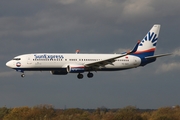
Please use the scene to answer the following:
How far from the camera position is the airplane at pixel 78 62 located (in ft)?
429

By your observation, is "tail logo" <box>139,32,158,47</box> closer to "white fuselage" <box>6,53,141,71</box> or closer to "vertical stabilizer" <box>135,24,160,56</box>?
"vertical stabilizer" <box>135,24,160,56</box>

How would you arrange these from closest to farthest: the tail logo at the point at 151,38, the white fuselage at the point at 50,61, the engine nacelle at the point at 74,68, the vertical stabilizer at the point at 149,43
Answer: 1. the white fuselage at the point at 50,61
2. the engine nacelle at the point at 74,68
3. the vertical stabilizer at the point at 149,43
4. the tail logo at the point at 151,38

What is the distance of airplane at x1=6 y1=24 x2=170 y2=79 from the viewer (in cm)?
13088

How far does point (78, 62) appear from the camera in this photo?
135000 mm

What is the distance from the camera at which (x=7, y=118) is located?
146m

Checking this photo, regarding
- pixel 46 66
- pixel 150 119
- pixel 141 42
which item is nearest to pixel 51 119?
pixel 46 66

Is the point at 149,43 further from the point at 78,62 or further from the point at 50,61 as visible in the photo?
the point at 50,61

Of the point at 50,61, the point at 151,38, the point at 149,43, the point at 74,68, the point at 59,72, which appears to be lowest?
the point at 74,68

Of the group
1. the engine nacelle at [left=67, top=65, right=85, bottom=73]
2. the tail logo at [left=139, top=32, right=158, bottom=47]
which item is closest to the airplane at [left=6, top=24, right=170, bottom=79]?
the engine nacelle at [left=67, top=65, right=85, bottom=73]

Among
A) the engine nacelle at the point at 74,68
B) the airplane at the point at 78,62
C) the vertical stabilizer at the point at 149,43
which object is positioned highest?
the vertical stabilizer at the point at 149,43

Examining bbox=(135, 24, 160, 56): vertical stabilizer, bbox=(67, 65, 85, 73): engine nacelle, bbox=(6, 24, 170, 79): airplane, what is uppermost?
bbox=(135, 24, 160, 56): vertical stabilizer

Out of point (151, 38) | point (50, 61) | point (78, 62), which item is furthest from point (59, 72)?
point (151, 38)

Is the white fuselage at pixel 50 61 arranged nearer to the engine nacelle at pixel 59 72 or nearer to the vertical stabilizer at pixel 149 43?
the engine nacelle at pixel 59 72

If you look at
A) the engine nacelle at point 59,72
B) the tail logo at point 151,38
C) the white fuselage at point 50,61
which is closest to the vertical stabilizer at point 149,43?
the tail logo at point 151,38
